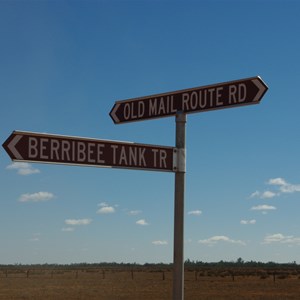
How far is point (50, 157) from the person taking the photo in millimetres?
5922

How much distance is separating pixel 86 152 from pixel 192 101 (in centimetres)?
141

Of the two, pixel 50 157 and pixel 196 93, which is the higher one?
pixel 196 93

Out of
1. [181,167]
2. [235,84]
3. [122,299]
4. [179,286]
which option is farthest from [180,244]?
[122,299]

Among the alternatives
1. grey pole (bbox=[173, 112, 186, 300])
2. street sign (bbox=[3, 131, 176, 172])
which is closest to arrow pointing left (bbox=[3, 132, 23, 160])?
street sign (bbox=[3, 131, 176, 172])

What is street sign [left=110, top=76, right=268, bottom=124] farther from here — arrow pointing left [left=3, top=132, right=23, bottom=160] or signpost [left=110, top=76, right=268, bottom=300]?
arrow pointing left [left=3, top=132, right=23, bottom=160]

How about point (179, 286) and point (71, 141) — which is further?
point (179, 286)

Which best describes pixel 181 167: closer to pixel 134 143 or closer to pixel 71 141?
pixel 134 143

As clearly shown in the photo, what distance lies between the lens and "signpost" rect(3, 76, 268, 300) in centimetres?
593

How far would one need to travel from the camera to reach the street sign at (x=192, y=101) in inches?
252

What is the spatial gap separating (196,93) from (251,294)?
33.4 metres

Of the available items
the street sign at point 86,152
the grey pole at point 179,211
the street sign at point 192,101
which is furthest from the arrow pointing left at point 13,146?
the grey pole at point 179,211

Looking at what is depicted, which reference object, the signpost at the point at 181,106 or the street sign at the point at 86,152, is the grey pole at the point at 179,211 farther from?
the street sign at the point at 86,152

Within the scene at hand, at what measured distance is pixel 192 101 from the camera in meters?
6.71

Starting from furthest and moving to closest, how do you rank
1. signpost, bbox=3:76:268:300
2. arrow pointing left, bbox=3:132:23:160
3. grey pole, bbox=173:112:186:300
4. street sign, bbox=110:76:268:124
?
grey pole, bbox=173:112:186:300, street sign, bbox=110:76:268:124, signpost, bbox=3:76:268:300, arrow pointing left, bbox=3:132:23:160
